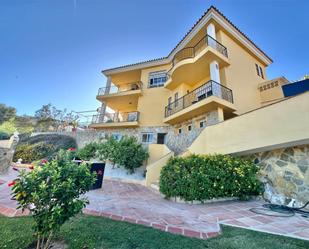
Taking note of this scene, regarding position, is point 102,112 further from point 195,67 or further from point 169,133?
point 195,67

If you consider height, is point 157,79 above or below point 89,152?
above

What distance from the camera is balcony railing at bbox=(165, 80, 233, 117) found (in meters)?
8.88

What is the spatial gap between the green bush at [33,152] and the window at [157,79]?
39.9 feet

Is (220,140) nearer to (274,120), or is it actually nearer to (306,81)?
(274,120)

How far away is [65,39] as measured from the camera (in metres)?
10.9

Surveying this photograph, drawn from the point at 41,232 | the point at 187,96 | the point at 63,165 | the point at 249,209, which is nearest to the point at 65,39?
the point at 187,96

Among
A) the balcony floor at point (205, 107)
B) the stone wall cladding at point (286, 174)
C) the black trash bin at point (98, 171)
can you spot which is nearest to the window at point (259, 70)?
the balcony floor at point (205, 107)

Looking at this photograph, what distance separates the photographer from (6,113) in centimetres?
2828

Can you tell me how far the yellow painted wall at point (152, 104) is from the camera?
14.3m

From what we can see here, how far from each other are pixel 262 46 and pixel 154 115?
10.7 m

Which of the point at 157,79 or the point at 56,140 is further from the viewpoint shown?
the point at 56,140

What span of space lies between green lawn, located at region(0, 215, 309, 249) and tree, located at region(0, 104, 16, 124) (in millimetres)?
34640

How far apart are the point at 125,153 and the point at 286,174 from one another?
8.23 m

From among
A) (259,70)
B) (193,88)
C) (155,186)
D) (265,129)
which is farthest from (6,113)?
(259,70)
